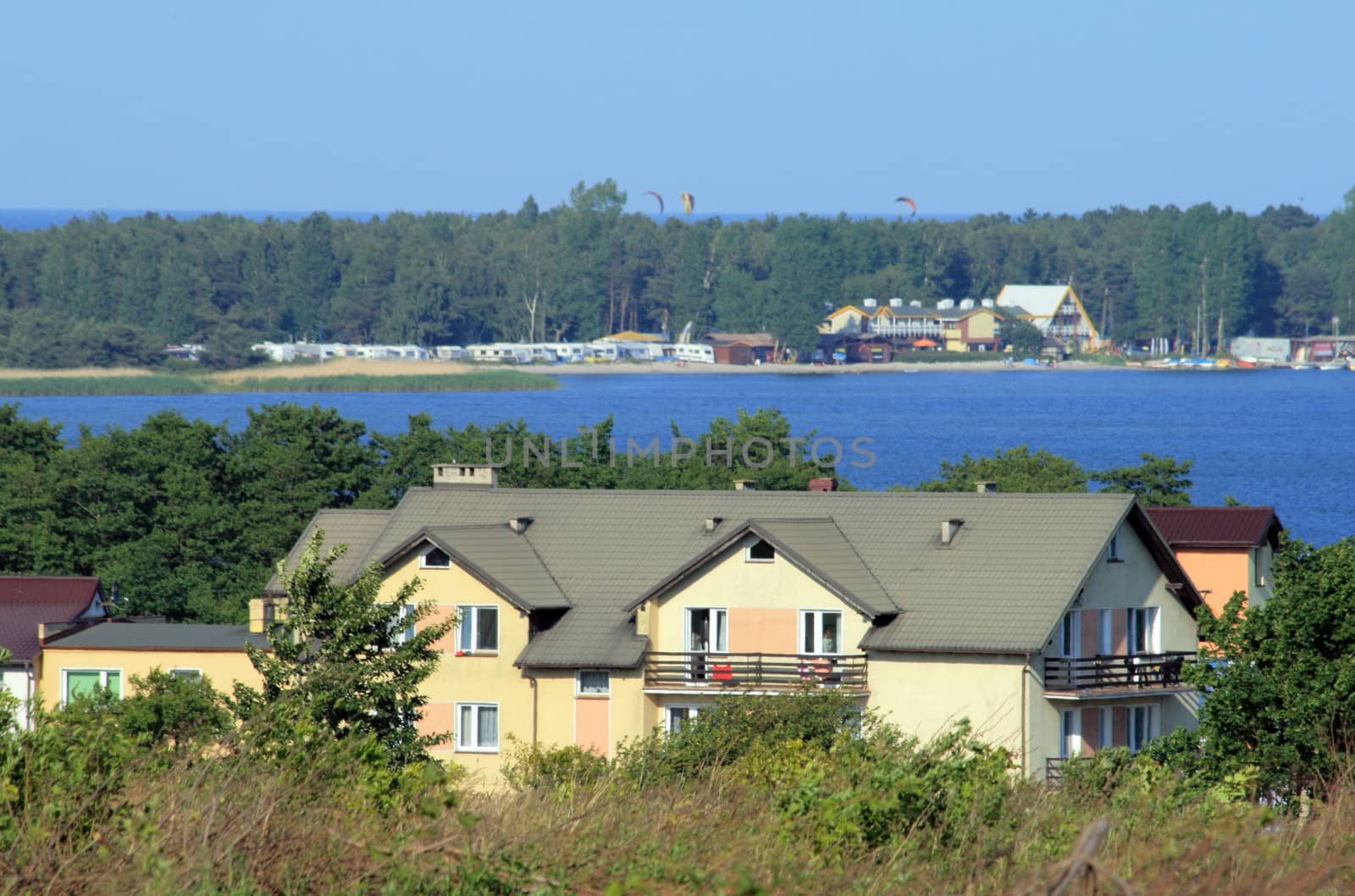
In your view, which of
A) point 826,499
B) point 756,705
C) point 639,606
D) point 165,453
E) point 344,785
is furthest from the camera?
point 165,453

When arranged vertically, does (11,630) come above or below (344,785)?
below

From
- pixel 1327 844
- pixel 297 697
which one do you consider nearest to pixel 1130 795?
pixel 1327 844

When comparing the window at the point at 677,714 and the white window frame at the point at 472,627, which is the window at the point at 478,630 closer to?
the white window frame at the point at 472,627

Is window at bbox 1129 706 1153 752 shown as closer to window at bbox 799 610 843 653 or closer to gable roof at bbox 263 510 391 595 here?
window at bbox 799 610 843 653

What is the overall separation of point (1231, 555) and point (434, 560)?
13889 mm

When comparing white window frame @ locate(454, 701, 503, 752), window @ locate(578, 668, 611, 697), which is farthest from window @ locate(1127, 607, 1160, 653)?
white window frame @ locate(454, 701, 503, 752)

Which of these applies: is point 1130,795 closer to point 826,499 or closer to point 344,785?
point 344,785

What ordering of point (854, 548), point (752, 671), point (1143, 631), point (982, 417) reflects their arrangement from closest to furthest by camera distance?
1. point (752, 671)
2. point (1143, 631)
3. point (854, 548)
4. point (982, 417)

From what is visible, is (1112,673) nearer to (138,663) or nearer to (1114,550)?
(1114,550)

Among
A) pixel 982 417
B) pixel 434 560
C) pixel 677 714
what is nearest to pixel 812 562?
pixel 677 714

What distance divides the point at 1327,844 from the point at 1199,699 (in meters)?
21.8

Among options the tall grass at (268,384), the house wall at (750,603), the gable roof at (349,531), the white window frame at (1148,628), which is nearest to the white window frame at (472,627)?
the house wall at (750,603)

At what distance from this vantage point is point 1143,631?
97.1 feet

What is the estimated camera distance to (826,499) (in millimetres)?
31469
